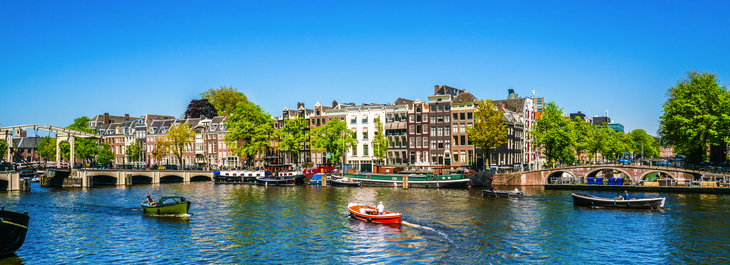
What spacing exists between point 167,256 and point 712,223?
46.9 metres

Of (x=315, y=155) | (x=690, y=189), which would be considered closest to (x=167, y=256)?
(x=690, y=189)

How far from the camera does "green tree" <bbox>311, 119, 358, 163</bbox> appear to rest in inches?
4631

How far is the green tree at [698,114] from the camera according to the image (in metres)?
83.4

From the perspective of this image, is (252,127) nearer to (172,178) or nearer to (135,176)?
(172,178)

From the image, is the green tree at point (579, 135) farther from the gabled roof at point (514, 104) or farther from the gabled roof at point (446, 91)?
the gabled roof at point (446, 91)

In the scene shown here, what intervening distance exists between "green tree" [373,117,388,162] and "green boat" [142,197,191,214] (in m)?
61.3

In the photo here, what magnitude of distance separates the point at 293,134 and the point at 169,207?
217 feet

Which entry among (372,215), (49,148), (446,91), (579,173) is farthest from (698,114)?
(49,148)

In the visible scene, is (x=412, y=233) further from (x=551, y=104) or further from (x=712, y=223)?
(x=551, y=104)

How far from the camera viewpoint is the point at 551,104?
10744cm

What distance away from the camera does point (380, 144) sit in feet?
385

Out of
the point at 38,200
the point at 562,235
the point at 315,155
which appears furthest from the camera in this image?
the point at 315,155

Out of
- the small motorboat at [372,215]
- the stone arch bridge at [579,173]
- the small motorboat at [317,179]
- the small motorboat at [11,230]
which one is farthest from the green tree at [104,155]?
the small motorboat at [11,230]

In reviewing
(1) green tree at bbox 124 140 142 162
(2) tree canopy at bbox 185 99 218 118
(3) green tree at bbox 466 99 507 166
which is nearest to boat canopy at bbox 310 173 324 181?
(3) green tree at bbox 466 99 507 166
